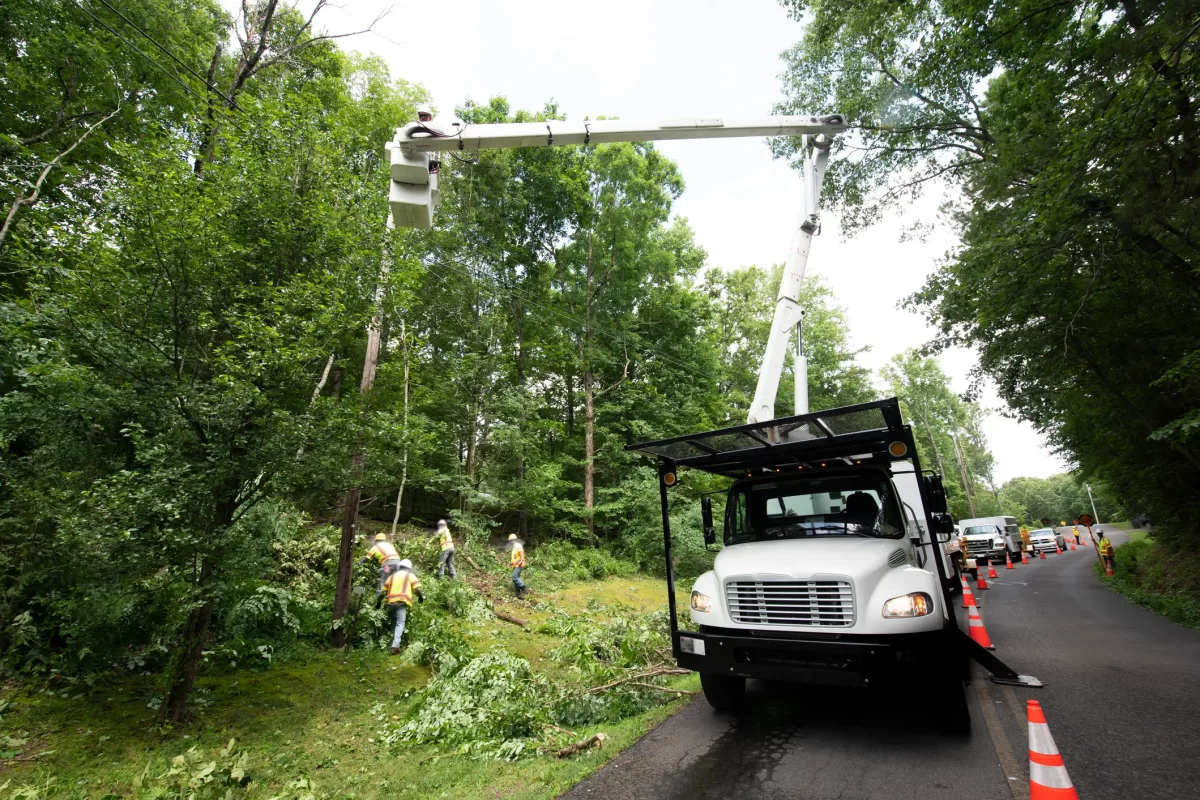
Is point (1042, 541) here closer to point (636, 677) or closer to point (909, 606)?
point (636, 677)

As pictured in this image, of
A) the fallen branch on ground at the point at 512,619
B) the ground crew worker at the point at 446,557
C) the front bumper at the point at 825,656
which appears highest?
the ground crew worker at the point at 446,557

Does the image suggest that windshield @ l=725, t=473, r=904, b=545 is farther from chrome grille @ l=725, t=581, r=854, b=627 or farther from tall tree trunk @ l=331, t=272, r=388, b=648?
tall tree trunk @ l=331, t=272, r=388, b=648

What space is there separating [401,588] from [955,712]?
7.51 meters

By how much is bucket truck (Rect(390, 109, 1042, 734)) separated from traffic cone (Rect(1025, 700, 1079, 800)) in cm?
118

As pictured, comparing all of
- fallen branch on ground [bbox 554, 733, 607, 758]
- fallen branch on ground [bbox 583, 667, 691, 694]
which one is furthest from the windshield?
fallen branch on ground [bbox 554, 733, 607, 758]

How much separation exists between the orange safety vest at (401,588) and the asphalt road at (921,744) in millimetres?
5077

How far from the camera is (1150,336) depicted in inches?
441

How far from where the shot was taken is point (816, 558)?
440 cm

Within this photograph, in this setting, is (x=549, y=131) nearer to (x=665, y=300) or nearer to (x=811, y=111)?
(x=811, y=111)

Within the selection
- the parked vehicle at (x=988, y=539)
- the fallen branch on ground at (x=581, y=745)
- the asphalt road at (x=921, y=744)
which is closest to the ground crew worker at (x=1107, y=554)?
the parked vehicle at (x=988, y=539)

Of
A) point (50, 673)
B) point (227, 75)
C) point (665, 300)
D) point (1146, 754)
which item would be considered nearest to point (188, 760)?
point (50, 673)

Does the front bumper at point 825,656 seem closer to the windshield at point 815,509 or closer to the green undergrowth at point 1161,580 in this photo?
the windshield at point 815,509

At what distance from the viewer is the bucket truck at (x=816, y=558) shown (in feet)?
12.9

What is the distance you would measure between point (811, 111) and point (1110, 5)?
731 cm
